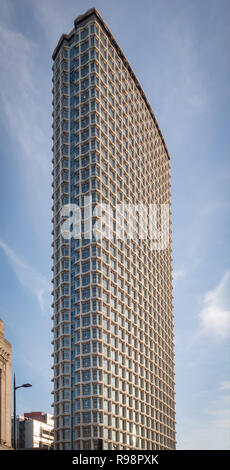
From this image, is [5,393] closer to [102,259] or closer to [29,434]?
[102,259]

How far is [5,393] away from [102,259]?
50.0 meters

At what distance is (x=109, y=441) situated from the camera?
9544 cm

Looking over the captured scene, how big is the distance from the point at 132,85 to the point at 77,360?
2768 inches

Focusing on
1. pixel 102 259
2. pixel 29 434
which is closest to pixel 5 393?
pixel 102 259

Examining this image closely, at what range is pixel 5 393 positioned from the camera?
5581 centimetres

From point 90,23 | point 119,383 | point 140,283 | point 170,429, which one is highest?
point 90,23

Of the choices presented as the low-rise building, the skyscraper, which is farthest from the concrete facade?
the low-rise building

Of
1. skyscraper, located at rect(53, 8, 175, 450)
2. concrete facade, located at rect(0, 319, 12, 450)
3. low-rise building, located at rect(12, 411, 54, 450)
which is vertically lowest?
low-rise building, located at rect(12, 411, 54, 450)

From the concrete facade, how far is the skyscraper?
132 ft

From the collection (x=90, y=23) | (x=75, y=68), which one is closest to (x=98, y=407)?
(x=75, y=68)

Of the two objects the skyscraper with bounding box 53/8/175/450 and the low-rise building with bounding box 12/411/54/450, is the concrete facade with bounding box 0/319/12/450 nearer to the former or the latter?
the skyscraper with bounding box 53/8/175/450

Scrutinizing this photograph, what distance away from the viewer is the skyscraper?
98750 millimetres
